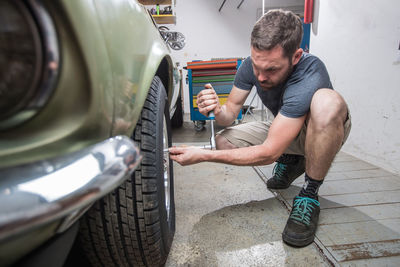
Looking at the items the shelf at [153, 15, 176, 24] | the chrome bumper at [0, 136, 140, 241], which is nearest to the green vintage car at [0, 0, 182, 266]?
the chrome bumper at [0, 136, 140, 241]

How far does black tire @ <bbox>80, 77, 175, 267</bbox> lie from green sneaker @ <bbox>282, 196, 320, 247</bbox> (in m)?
0.53

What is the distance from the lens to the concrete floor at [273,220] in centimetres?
85

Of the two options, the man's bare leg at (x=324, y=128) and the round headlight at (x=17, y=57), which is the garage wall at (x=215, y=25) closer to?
the man's bare leg at (x=324, y=128)

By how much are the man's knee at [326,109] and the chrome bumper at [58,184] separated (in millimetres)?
880

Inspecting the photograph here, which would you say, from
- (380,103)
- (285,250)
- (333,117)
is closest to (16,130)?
(285,250)

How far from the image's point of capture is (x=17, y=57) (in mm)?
283

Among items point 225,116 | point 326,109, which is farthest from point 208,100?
point 326,109

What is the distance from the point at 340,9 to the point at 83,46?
223 cm

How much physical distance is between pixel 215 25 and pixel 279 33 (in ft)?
14.6

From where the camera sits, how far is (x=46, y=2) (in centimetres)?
27

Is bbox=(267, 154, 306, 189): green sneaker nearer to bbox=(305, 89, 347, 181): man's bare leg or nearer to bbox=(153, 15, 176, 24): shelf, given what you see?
bbox=(305, 89, 347, 181): man's bare leg

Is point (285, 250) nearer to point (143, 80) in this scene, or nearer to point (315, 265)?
point (315, 265)

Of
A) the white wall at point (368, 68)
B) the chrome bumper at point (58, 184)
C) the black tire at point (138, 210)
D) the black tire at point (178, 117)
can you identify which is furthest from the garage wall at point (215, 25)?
the chrome bumper at point (58, 184)

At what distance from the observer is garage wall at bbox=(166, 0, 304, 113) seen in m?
4.87
